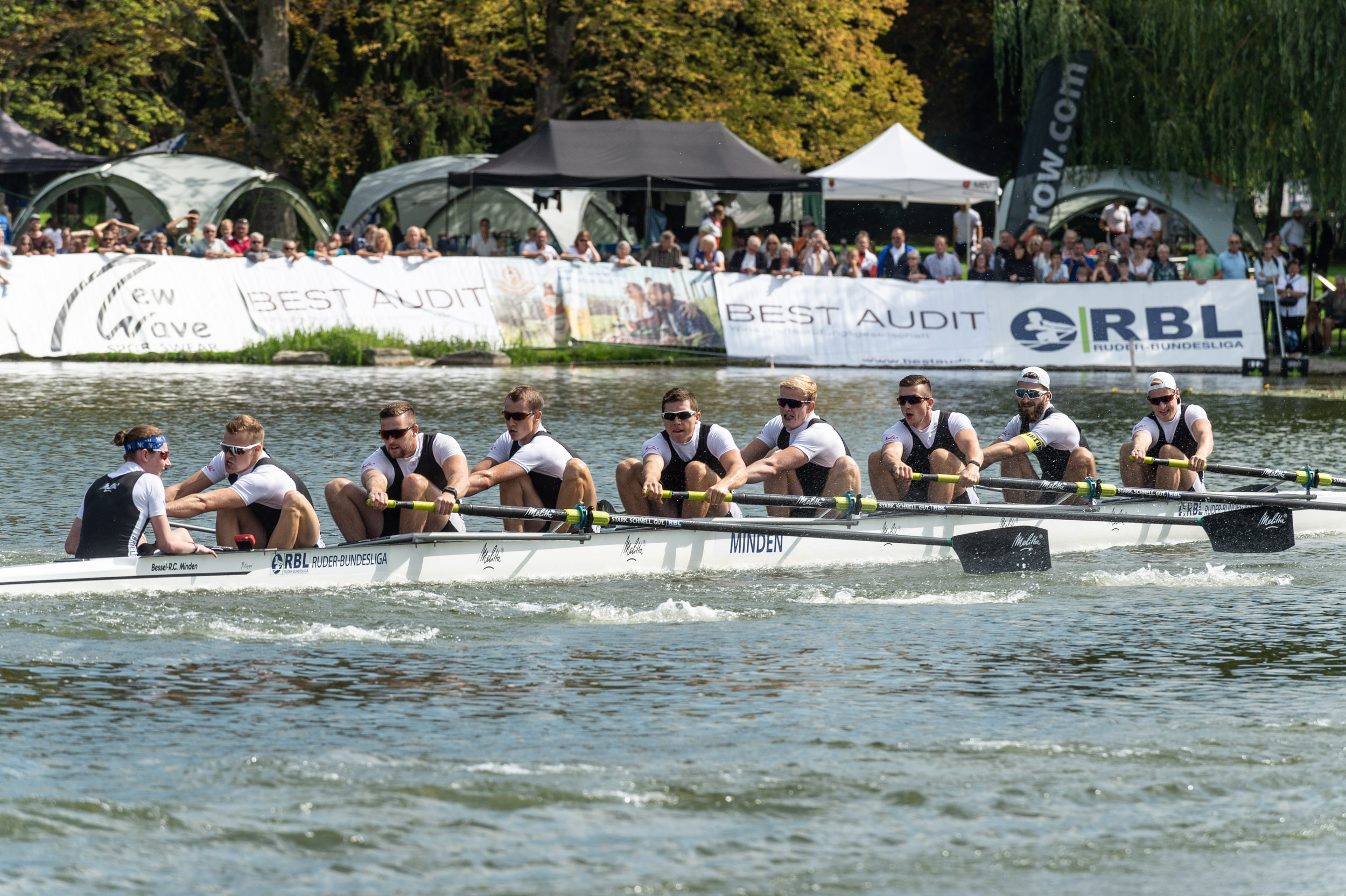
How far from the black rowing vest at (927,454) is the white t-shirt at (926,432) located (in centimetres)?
1

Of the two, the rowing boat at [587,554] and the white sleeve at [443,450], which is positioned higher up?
the white sleeve at [443,450]

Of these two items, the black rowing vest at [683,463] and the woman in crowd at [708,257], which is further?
the woman in crowd at [708,257]

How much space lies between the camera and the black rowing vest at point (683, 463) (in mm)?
12570

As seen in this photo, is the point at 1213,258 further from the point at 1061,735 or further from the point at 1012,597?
the point at 1061,735

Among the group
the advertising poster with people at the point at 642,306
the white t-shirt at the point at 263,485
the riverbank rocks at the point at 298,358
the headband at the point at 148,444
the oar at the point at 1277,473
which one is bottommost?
the oar at the point at 1277,473

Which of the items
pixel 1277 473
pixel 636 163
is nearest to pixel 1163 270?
pixel 636 163

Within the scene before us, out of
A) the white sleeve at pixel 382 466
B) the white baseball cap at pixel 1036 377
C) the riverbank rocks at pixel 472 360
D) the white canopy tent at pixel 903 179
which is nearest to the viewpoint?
the white sleeve at pixel 382 466

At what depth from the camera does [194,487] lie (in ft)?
37.7

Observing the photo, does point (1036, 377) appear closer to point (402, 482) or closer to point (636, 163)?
point (402, 482)

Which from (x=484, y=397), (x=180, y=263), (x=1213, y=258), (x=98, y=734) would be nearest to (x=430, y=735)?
(x=98, y=734)

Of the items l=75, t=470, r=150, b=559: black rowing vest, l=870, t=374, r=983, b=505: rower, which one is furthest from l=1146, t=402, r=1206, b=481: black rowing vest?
l=75, t=470, r=150, b=559: black rowing vest

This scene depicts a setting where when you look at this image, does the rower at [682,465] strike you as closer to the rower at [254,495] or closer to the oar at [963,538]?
the oar at [963,538]

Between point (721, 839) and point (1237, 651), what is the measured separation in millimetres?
4402

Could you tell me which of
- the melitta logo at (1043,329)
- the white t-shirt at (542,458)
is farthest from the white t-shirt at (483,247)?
the white t-shirt at (542,458)
